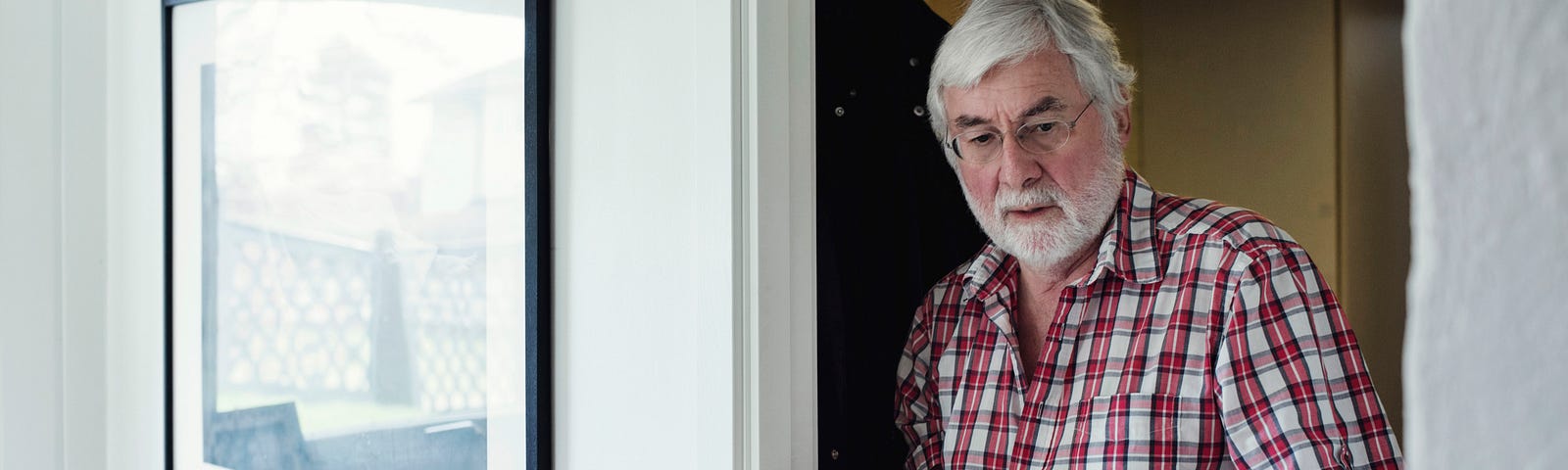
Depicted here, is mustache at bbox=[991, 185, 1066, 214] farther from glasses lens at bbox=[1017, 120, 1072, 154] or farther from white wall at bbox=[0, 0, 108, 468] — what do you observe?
white wall at bbox=[0, 0, 108, 468]

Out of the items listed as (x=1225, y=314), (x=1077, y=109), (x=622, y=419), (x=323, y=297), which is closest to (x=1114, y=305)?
(x=1225, y=314)

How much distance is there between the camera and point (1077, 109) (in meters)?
1.44

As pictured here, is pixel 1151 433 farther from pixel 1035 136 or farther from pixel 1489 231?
pixel 1489 231

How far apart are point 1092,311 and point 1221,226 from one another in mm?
196

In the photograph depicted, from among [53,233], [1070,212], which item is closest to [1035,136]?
[1070,212]

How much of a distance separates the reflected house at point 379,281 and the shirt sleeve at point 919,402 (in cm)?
54

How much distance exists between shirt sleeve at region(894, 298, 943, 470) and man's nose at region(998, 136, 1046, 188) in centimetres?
25

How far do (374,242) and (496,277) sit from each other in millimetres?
256

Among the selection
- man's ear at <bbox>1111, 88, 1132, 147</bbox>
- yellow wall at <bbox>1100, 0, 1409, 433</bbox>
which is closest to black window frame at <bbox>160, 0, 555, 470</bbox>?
man's ear at <bbox>1111, 88, 1132, 147</bbox>

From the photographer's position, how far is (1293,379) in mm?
1250

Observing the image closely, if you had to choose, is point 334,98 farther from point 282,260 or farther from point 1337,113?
point 1337,113

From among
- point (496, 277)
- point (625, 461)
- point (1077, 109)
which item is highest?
point (1077, 109)

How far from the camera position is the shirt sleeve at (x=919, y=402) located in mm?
1563

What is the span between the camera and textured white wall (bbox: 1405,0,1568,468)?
127mm
